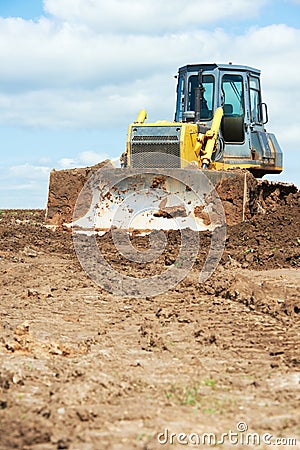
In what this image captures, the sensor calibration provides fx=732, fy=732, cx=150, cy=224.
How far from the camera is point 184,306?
26.6 ft

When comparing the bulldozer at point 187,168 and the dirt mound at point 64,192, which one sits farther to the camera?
the dirt mound at point 64,192

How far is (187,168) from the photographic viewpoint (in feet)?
43.2

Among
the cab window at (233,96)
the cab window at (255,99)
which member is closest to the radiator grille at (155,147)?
the cab window at (233,96)

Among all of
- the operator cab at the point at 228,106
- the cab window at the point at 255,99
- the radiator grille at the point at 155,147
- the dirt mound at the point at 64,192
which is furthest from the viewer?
the cab window at the point at 255,99

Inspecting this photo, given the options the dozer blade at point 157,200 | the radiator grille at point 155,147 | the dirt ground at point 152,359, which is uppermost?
the radiator grille at point 155,147

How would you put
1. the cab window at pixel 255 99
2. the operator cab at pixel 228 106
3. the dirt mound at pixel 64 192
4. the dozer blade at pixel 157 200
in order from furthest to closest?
the cab window at pixel 255 99 → the operator cab at pixel 228 106 → the dirt mound at pixel 64 192 → the dozer blade at pixel 157 200

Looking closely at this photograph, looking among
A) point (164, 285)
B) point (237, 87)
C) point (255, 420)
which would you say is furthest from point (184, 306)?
point (237, 87)

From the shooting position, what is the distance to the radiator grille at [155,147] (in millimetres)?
13641

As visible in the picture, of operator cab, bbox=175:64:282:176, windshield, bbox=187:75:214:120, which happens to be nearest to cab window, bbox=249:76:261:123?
operator cab, bbox=175:64:282:176

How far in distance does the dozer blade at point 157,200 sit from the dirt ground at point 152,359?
1921mm

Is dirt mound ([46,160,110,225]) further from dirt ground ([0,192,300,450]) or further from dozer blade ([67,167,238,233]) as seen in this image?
dirt ground ([0,192,300,450])

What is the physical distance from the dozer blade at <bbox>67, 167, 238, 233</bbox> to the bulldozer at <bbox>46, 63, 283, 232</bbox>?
18 millimetres

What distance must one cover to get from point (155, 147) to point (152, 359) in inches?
332

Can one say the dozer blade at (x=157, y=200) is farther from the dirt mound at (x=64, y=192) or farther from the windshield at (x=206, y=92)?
the windshield at (x=206, y=92)
